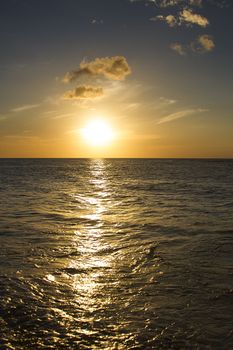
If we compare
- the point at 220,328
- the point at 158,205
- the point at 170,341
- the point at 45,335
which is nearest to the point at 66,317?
the point at 45,335

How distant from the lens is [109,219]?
19234 millimetres

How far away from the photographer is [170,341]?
6.07 metres

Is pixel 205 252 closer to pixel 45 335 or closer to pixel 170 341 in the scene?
pixel 170 341

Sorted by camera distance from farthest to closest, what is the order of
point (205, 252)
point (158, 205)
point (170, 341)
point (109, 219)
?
1. point (158, 205)
2. point (109, 219)
3. point (205, 252)
4. point (170, 341)

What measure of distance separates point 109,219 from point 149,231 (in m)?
4.19

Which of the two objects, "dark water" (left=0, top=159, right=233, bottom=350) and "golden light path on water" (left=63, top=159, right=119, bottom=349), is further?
"golden light path on water" (left=63, top=159, right=119, bottom=349)

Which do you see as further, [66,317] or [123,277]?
[123,277]

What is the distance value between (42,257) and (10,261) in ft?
3.47

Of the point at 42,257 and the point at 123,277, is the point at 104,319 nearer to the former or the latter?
the point at 123,277

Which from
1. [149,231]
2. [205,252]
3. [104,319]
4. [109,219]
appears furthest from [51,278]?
[109,219]

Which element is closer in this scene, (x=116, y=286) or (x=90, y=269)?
(x=116, y=286)

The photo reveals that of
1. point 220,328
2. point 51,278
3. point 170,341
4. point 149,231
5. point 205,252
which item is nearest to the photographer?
point 170,341

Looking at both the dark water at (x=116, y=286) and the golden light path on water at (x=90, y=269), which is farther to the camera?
the golden light path on water at (x=90, y=269)

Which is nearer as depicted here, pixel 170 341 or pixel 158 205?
pixel 170 341
